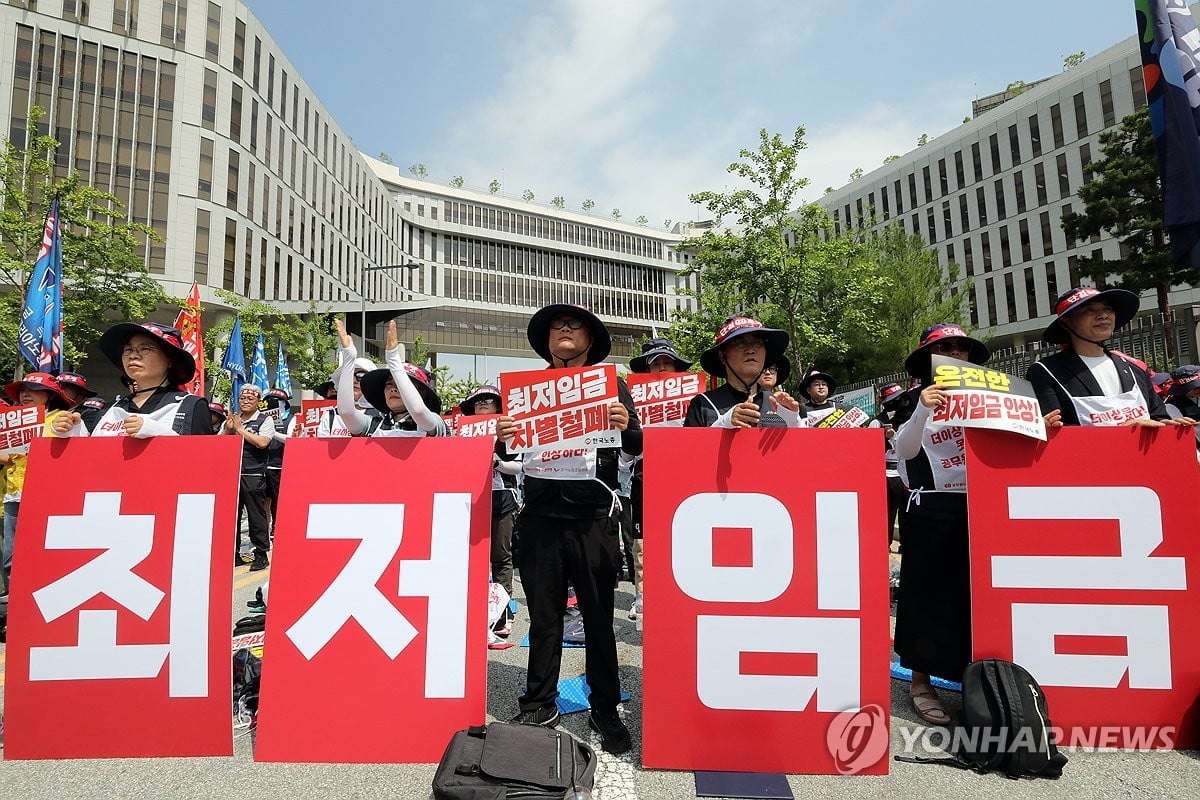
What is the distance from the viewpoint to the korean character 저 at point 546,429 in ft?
10.9

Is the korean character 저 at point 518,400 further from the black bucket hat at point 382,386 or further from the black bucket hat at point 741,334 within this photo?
the black bucket hat at point 382,386

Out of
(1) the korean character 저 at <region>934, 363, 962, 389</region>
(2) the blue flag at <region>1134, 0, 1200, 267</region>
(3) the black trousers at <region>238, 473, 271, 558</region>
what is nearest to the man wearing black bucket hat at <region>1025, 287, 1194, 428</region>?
(1) the korean character 저 at <region>934, 363, 962, 389</region>

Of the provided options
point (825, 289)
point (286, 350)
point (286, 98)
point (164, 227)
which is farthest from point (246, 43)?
point (825, 289)

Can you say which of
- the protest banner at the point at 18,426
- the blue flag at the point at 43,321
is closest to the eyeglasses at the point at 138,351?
the protest banner at the point at 18,426

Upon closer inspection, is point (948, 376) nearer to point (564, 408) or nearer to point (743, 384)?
point (743, 384)

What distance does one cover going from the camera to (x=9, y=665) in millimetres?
3125

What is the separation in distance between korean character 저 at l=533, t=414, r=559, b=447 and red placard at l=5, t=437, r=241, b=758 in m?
1.47

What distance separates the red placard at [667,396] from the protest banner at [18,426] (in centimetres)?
512

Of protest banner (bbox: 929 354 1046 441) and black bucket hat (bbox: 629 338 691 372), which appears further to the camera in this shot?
black bucket hat (bbox: 629 338 691 372)

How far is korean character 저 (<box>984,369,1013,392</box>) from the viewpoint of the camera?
3.32 meters

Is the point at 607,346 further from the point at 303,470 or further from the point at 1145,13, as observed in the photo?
the point at 1145,13

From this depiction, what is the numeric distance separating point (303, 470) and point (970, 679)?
10.8 feet

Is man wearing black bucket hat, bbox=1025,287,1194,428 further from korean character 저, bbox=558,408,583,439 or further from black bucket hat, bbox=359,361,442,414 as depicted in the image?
black bucket hat, bbox=359,361,442,414

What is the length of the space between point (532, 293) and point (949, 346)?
73.8 metres
